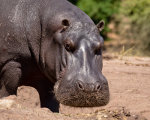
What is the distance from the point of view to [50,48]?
4.60m

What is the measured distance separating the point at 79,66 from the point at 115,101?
204cm

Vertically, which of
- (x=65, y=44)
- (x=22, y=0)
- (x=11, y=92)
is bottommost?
(x=11, y=92)

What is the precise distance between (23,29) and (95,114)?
1.25 m

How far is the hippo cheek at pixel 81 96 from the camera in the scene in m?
3.94

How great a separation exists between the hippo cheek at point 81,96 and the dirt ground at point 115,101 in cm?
16

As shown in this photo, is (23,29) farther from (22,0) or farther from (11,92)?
(11,92)

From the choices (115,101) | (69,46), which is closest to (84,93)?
(69,46)

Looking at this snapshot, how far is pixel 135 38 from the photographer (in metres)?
14.6

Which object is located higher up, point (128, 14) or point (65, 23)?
point (65, 23)

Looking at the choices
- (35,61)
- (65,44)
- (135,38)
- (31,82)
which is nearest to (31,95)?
(31,82)

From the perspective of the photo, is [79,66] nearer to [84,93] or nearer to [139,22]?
[84,93]

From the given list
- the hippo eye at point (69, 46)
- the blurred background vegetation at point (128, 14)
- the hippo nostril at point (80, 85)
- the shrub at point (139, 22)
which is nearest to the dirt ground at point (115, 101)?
the hippo nostril at point (80, 85)

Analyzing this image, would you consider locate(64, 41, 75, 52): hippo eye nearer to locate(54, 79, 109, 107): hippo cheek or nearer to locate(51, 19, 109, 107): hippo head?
locate(51, 19, 109, 107): hippo head

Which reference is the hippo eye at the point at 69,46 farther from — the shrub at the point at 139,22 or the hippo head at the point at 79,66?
the shrub at the point at 139,22
